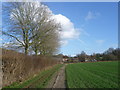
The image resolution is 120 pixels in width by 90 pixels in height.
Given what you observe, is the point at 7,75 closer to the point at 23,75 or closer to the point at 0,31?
the point at 23,75

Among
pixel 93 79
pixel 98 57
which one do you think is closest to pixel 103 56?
pixel 98 57

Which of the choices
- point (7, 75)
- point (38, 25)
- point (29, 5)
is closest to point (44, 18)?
point (38, 25)

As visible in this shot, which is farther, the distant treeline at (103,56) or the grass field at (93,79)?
the distant treeline at (103,56)

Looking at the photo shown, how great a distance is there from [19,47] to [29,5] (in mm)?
6543

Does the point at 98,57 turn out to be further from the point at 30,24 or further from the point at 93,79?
the point at 93,79

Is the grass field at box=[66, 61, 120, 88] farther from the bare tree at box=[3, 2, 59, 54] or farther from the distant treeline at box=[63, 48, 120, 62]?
the distant treeline at box=[63, 48, 120, 62]

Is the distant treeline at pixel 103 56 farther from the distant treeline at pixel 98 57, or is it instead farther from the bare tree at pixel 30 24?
the bare tree at pixel 30 24

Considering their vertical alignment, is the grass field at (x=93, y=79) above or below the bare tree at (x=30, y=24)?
below

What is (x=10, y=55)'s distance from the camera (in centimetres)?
894

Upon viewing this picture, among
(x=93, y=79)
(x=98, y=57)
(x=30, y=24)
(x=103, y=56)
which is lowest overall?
(x=98, y=57)

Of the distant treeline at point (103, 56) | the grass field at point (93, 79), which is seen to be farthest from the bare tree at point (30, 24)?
the distant treeline at point (103, 56)

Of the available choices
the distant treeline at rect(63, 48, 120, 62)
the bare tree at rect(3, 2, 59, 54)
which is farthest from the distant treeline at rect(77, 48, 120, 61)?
the bare tree at rect(3, 2, 59, 54)

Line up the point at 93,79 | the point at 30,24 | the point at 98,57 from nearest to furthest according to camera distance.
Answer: the point at 93,79, the point at 30,24, the point at 98,57

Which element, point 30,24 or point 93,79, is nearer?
point 93,79
